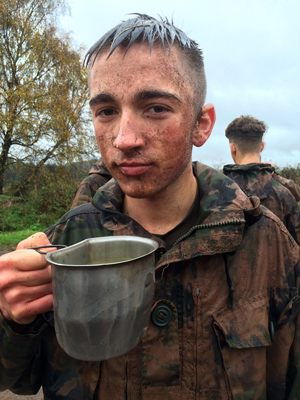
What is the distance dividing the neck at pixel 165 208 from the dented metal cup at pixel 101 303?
722 mm

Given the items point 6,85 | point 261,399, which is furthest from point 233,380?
point 6,85

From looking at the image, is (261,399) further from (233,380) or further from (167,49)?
(167,49)

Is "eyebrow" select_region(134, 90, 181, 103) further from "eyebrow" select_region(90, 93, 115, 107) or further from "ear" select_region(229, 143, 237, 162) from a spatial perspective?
"ear" select_region(229, 143, 237, 162)

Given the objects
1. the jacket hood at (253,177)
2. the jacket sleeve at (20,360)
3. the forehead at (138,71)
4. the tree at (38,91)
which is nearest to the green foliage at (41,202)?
the tree at (38,91)

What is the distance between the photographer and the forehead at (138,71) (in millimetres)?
1407

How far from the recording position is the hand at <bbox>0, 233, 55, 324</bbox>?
1.11 meters

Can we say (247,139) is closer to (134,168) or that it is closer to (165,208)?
(165,208)

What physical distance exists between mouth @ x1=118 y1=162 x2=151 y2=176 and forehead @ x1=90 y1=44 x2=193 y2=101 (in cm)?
35

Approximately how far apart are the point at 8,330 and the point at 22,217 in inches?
597

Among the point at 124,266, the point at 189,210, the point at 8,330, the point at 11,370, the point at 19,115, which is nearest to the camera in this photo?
the point at 124,266

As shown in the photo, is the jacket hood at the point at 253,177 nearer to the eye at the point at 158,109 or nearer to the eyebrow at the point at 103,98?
the eye at the point at 158,109

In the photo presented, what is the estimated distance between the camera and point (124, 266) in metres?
0.91

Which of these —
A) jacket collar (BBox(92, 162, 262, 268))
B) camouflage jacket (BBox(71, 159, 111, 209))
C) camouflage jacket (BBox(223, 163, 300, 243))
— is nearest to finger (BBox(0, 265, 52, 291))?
jacket collar (BBox(92, 162, 262, 268))

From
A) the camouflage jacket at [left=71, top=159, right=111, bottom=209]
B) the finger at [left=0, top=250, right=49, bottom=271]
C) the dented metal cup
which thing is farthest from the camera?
the camouflage jacket at [left=71, top=159, right=111, bottom=209]
